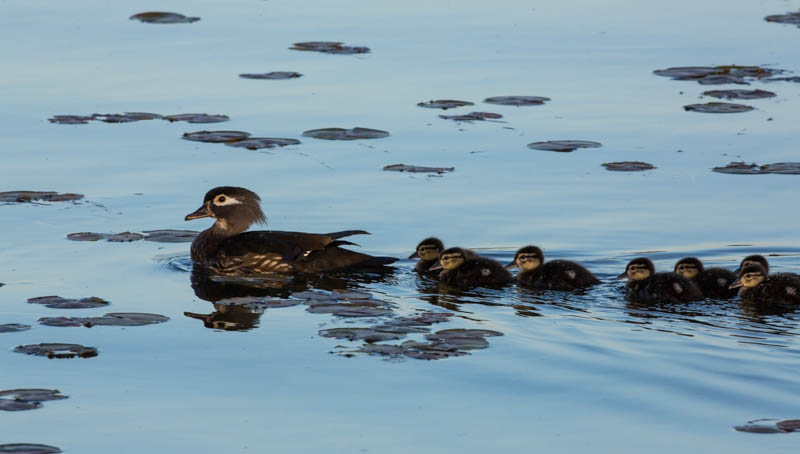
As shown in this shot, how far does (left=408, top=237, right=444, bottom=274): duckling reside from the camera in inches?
430

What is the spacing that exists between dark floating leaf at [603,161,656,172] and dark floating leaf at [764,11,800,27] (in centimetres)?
779

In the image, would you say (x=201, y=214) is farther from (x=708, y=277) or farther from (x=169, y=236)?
(x=708, y=277)

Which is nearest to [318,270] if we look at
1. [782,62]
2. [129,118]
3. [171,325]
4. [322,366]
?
[171,325]

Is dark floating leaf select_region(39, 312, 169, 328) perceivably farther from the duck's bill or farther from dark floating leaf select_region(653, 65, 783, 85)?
dark floating leaf select_region(653, 65, 783, 85)

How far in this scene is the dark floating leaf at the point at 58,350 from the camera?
340 inches

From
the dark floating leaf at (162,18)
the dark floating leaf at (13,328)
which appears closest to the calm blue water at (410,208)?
the dark floating leaf at (13,328)

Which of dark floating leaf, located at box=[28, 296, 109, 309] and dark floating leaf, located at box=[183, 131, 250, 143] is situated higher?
dark floating leaf, located at box=[183, 131, 250, 143]

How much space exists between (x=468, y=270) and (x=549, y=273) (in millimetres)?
556

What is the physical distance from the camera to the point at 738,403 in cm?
773

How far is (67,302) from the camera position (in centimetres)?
980

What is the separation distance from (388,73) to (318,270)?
20.8 feet

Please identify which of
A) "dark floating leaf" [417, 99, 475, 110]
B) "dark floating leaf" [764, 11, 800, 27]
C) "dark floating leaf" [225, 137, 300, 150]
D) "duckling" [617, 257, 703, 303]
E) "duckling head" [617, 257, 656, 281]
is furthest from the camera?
"dark floating leaf" [764, 11, 800, 27]

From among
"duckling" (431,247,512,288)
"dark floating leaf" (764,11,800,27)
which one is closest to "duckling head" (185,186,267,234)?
"duckling" (431,247,512,288)

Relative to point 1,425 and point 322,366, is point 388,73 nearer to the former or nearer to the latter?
point 322,366
